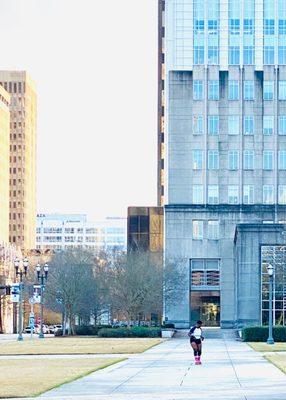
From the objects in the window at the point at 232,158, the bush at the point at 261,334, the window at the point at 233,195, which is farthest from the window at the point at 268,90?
the bush at the point at 261,334

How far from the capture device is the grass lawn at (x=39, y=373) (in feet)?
119

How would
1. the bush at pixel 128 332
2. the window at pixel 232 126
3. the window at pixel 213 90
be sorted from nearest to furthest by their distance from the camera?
the bush at pixel 128 332 < the window at pixel 232 126 < the window at pixel 213 90

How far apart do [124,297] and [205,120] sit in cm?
3206

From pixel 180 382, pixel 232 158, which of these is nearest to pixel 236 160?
pixel 232 158

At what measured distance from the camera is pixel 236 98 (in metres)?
144

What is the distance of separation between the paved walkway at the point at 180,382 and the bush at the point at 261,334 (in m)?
33.0

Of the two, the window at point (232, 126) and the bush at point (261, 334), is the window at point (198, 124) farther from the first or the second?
the bush at point (261, 334)

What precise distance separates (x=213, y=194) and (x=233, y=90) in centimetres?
1302

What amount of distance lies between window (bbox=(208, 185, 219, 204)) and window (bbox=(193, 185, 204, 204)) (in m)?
0.97

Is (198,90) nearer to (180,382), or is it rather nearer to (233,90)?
(233,90)

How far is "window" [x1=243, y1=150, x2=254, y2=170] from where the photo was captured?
143 m

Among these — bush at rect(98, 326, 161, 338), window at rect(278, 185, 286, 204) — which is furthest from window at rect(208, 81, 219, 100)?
bush at rect(98, 326, 161, 338)

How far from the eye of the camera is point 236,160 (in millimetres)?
143000

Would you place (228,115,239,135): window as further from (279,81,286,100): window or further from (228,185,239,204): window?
(228,185,239,204): window
